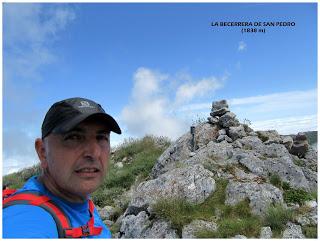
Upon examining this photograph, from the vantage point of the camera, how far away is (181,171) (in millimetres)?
11289

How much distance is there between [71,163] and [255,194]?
7771mm

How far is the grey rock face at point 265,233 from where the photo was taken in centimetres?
811

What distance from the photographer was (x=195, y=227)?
872cm

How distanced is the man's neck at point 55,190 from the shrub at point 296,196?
334 inches

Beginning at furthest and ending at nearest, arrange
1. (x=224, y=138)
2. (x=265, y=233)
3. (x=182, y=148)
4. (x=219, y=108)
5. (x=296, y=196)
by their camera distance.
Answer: (x=219, y=108)
(x=182, y=148)
(x=224, y=138)
(x=296, y=196)
(x=265, y=233)

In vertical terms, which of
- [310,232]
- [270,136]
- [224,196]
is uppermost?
[270,136]

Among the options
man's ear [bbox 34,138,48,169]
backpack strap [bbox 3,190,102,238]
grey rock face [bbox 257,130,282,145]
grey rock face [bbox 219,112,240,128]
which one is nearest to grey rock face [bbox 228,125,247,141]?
grey rock face [bbox 219,112,240,128]

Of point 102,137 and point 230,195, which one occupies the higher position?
point 102,137

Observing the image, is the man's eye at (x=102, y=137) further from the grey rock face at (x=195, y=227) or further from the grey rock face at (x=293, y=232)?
the grey rock face at (x=293, y=232)

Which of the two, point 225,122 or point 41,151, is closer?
point 41,151

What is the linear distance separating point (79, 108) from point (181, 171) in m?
8.68

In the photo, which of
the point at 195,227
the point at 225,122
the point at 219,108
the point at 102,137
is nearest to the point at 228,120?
the point at 225,122

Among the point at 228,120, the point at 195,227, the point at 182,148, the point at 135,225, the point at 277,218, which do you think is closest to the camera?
the point at 277,218

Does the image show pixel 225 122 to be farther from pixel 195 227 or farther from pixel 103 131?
pixel 103 131
